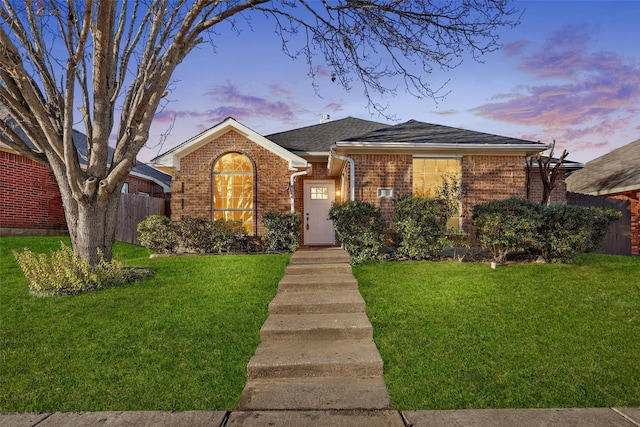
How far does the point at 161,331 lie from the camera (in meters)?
5.19

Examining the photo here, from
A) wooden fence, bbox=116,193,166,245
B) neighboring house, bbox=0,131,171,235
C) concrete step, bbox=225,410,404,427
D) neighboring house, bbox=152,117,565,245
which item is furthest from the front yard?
neighboring house, bbox=0,131,171,235

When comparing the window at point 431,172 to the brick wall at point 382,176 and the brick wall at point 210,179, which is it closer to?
the brick wall at point 382,176

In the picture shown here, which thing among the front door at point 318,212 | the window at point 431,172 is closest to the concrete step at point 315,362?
the window at point 431,172

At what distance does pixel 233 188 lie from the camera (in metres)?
12.2

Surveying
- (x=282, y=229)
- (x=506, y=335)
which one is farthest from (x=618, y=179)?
(x=506, y=335)

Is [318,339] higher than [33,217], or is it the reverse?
[33,217]

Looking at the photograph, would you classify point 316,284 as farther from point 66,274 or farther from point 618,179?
point 618,179

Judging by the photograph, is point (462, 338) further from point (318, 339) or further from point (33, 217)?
point (33, 217)

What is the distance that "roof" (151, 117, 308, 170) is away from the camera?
11805mm

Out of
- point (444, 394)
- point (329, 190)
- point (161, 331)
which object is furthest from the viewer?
point (329, 190)

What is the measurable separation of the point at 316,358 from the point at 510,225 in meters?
6.02

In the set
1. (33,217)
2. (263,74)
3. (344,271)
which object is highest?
(263,74)

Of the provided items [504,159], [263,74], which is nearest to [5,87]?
[263,74]

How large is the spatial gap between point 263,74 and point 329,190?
5624 millimetres
